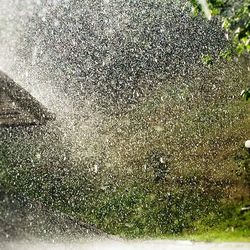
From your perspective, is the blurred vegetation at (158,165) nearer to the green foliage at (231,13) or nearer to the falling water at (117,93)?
the falling water at (117,93)

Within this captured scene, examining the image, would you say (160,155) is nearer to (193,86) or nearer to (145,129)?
(145,129)

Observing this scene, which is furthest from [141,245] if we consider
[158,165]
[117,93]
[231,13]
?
[117,93]

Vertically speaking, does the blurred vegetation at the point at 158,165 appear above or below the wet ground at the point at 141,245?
above

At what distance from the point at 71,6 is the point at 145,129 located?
1808 centimetres

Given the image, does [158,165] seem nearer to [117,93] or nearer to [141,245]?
[141,245]

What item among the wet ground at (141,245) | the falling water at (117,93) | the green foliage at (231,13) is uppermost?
the falling water at (117,93)

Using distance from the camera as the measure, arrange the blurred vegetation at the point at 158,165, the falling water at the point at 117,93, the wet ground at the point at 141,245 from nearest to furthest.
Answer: the wet ground at the point at 141,245 → the blurred vegetation at the point at 158,165 → the falling water at the point at 117,93

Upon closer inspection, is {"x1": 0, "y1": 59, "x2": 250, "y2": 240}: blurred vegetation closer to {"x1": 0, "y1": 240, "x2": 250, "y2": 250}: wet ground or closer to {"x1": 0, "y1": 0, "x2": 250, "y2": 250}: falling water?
{"x1": 0, "y1": 0, "x2": 250, "y2": 250}: falling water

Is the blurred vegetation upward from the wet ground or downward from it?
upward

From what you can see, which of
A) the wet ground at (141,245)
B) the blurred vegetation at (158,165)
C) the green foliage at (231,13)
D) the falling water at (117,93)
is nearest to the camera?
the green foliage at (231,13)

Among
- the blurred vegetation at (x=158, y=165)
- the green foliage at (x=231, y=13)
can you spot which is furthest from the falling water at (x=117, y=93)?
the green foliage at (x=231, y=13)

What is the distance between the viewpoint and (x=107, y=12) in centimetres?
3756

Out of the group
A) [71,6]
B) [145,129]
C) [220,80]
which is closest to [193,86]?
[220,80]

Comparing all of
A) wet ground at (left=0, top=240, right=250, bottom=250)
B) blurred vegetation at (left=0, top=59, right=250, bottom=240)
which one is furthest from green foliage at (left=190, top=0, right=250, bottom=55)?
blurred vegetation at (left=0, top=59, right=250, bottom=240)
